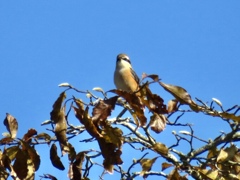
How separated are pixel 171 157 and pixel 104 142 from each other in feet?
2.02

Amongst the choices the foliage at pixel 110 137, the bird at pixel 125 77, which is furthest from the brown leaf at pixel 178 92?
the bird at pixel 125 77

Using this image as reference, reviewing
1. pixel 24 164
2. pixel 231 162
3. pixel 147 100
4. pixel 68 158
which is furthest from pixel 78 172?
pixel 231 162

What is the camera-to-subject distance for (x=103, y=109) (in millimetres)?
2842

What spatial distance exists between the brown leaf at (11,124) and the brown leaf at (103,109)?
507mm

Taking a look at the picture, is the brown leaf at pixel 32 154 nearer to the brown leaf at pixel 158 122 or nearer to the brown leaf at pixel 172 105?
the brown leaf at pixel 158 122

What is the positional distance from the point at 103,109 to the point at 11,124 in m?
0.60

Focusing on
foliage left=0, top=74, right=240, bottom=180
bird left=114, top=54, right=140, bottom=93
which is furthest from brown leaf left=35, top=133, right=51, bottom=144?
bird left=114, top=54, right=140, bottom=93

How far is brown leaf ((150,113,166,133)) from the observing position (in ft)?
9.66

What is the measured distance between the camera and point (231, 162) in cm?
331

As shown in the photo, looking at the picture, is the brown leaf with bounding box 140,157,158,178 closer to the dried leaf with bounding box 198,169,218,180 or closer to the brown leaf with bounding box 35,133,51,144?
the dried leaf with bounding box 198,169,218,180

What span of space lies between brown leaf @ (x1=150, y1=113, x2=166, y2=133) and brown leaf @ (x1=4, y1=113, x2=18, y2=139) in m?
0.76

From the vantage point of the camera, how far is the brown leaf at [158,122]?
2.95m

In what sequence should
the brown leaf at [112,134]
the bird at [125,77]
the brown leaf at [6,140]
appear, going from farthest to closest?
the bird at [125,77] → the brown leaf at [6,140] → the brown leaf at [112,134]

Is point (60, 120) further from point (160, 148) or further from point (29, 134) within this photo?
point (160, 148)
